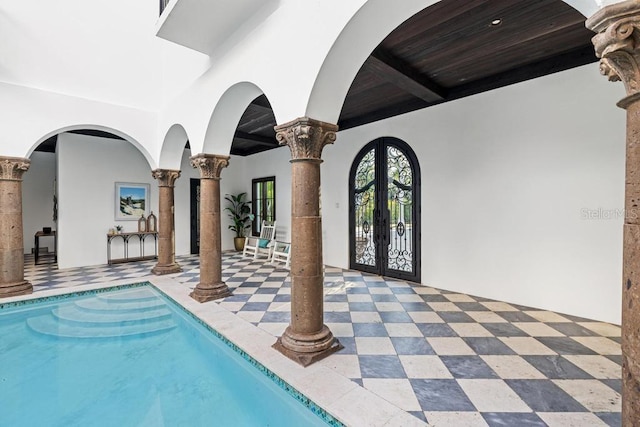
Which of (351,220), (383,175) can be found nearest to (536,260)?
(383,175)

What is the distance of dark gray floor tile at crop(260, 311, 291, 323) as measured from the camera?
3.43 m

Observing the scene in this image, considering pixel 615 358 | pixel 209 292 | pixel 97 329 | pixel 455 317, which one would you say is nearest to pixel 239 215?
pixel 209 292

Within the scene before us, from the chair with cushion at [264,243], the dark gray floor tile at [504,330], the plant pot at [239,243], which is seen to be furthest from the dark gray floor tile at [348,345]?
the plant pot at [239,243]

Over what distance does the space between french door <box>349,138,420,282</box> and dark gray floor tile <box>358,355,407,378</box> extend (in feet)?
8.54

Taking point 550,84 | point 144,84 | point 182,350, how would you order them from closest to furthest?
point 182,350, point 550,84, point 144,84

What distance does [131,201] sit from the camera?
24.2 feet

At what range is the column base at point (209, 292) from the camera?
411cm

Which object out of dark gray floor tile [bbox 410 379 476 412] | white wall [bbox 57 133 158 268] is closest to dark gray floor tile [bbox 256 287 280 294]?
dark gray floor tile [bbox 410 379 476 412]

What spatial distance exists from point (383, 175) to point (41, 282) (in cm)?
672

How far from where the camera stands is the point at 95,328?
3.58 m

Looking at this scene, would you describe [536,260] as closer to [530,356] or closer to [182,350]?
[530,356]

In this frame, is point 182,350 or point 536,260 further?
point 536,260

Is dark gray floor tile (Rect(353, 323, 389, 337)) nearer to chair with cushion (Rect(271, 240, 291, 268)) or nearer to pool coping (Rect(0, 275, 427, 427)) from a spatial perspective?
pool coping (Rect(0, 275, 427, 427))

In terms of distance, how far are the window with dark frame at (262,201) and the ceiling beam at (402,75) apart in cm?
485
